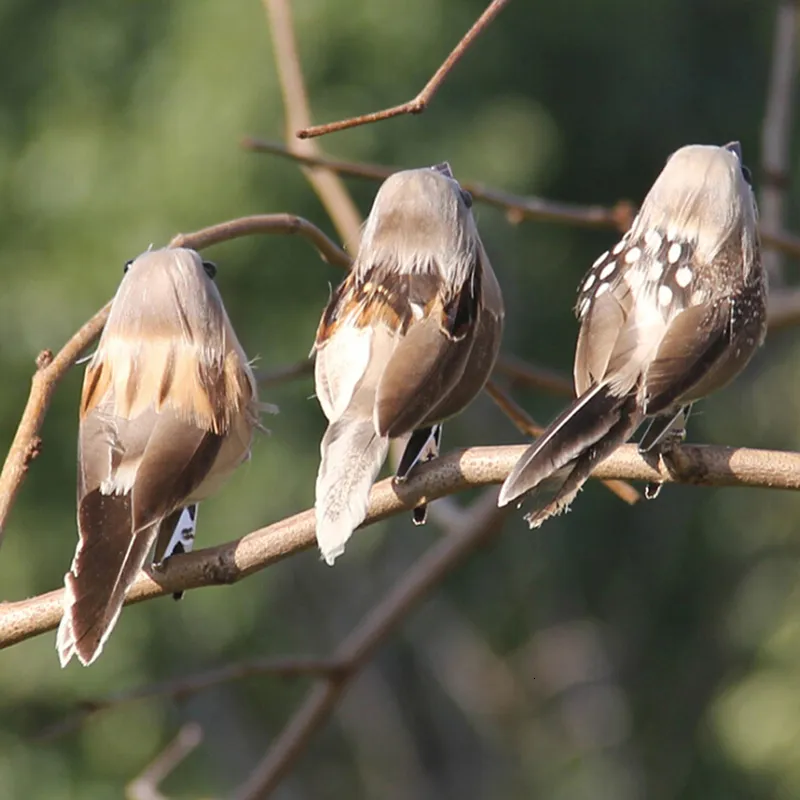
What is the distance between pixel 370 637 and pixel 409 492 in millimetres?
1975

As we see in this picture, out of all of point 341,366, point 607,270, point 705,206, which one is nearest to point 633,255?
point 607,270

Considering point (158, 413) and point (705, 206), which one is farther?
point (705, 206)

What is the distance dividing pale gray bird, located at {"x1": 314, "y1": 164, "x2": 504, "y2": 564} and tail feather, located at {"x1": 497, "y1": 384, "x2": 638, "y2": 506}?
0.26 metres

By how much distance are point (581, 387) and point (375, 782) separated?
46.4 ft

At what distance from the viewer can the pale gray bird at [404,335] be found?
3033 millimetres

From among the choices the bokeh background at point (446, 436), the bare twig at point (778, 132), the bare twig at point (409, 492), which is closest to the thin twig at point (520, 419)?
the bare twig at point (409, 492)

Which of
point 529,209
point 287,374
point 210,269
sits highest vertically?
point 210,269

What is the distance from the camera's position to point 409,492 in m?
2.91

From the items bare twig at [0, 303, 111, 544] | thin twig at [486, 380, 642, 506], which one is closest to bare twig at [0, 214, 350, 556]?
bare twig at [0, 303, 111, 544]

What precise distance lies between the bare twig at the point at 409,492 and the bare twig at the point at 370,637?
57.8 inches

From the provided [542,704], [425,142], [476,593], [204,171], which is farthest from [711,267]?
[542,704]

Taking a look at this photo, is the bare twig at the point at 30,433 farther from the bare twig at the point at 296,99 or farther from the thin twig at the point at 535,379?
the thin twig at the point at 535,379

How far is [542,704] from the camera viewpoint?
16828 millimetres

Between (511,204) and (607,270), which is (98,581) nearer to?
(607,270)
